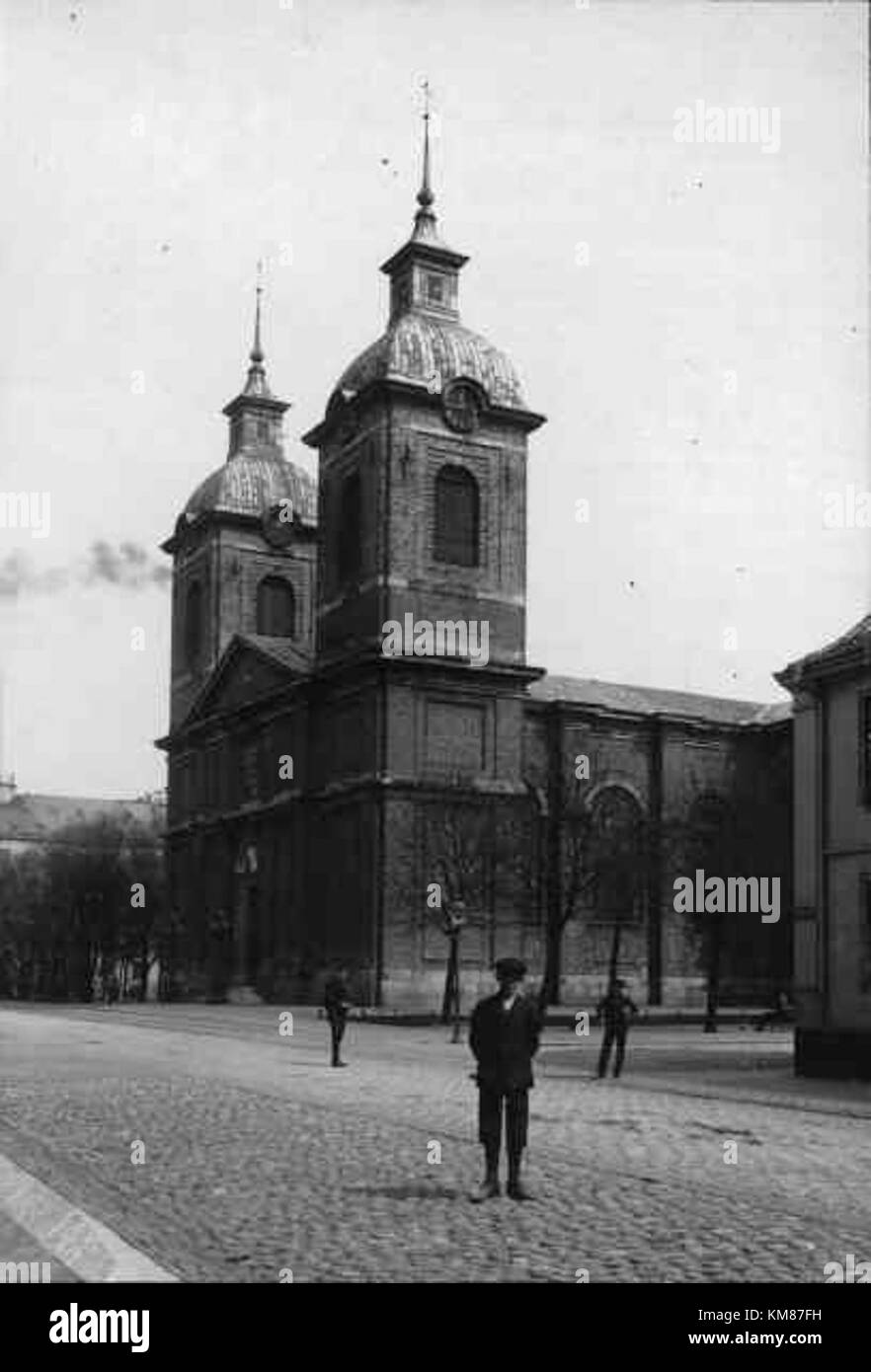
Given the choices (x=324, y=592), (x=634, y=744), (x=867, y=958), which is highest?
(x=324, y=592)

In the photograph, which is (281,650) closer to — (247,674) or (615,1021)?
(247,674)

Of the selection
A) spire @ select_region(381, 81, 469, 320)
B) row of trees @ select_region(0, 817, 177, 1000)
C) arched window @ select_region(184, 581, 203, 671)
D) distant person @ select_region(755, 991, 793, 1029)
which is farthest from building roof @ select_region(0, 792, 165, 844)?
distant person @ select_region(755, 991, 793, 1029)

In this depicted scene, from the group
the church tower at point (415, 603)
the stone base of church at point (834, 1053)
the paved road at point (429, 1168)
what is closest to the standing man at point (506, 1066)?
the paved road at point (429, 1168)

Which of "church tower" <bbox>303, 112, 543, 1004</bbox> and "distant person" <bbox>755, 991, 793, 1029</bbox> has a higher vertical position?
"church tower" <bbox>303, 112, 543, 1004</bbox>

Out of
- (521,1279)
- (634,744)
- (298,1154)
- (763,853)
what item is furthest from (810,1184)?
(634,744)

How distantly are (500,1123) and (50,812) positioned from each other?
140104 millimetres

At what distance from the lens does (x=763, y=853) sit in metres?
58.0

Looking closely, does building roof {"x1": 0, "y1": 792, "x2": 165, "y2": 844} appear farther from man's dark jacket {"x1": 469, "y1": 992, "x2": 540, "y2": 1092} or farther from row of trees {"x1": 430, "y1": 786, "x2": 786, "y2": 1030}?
man's dark jacket {"x1": 469, "y1": 992, "x2": 540, "y2": 1092}

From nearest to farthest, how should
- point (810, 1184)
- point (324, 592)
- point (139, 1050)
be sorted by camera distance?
point (810, 1184), point (139, 1050), point (324, 592)

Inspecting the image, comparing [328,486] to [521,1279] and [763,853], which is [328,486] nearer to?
[763,853]

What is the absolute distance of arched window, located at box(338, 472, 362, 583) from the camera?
199ft

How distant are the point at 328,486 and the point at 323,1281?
5484 centimetres

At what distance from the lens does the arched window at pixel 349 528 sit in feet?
199
